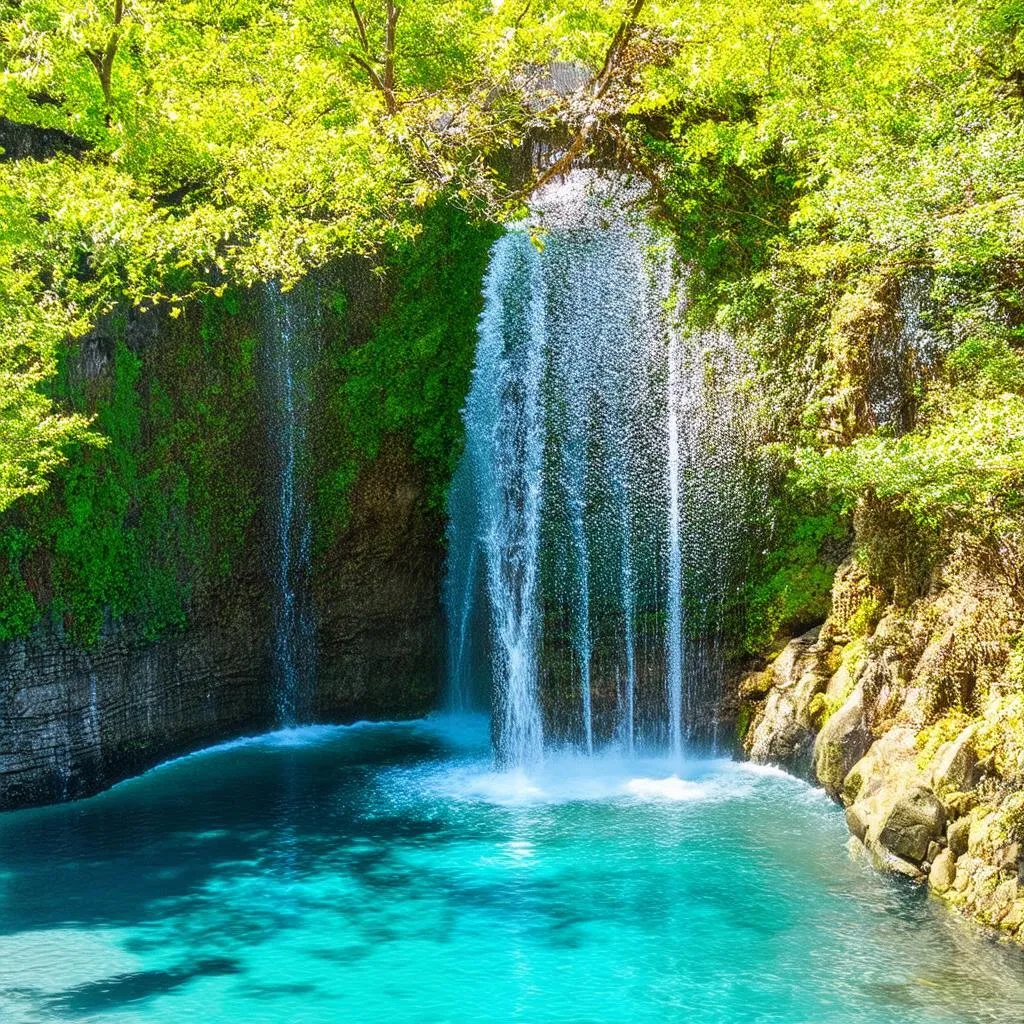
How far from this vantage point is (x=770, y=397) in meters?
13.1

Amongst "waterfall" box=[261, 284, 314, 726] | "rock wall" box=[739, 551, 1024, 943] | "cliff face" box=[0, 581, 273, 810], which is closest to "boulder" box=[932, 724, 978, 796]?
"rock wall" box=[739, 551, 1024, 943]

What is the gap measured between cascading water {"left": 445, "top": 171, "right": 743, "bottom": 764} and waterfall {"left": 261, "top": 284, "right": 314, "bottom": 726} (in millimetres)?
2632

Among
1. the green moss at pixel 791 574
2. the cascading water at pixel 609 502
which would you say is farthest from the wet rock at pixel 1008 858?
the cascading water at pixel 609 502

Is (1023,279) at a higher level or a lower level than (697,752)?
higher

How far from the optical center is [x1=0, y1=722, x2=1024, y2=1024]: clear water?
7262 millimetres

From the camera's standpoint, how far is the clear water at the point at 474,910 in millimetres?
7262

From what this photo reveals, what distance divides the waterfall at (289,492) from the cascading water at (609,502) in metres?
2.63

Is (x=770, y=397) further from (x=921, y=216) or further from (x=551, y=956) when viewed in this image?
(x=551, y=956)

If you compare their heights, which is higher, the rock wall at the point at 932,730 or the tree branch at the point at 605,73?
the tree branch at the point at 605,73

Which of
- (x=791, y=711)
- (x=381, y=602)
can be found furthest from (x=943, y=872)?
(x=381, y=602)

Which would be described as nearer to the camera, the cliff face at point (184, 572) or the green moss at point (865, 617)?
the green moss at point (865, 617)

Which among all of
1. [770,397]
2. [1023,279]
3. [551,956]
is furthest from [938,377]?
[551,956]

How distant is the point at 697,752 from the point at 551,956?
5641 millimetres

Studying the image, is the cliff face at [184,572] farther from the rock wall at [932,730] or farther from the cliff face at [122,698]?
the rock wall at [932,730]
